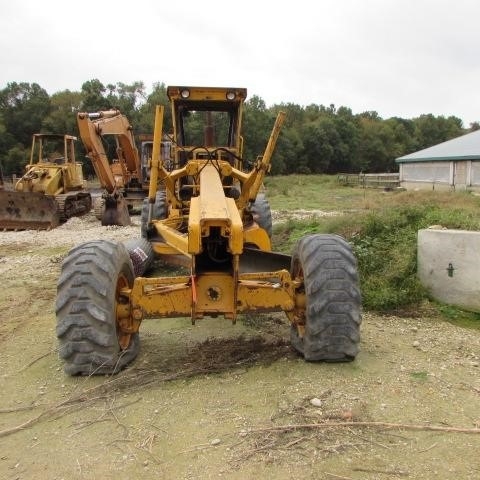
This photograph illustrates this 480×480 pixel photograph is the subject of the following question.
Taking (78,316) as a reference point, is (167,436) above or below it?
below

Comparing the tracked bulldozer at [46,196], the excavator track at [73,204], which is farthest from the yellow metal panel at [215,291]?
the excavator track at [73,204]

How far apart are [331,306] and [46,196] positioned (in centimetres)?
1173

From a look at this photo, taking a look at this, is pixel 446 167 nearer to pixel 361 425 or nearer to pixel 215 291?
pixel 215 291

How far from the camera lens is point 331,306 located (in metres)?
4.25

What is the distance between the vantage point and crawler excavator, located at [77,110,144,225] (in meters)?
13.1

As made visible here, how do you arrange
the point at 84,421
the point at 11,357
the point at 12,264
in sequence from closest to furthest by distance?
the point at 84,421, the point at 11,357, the point at 12,264

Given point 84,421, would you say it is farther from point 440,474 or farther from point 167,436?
point 440,474

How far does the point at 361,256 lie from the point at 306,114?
68.2 meters

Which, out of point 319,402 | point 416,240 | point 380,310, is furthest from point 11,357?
point 416,240

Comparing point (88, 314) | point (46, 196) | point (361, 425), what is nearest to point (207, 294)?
point (88, 314)

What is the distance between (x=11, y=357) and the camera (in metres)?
5.09

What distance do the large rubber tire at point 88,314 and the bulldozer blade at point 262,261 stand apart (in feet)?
5.96

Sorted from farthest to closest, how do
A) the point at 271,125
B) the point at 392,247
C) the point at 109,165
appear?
the point at 271,125 < the point at 109,165 < the point at 392,247

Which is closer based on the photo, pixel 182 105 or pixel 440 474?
pixel 440 474
